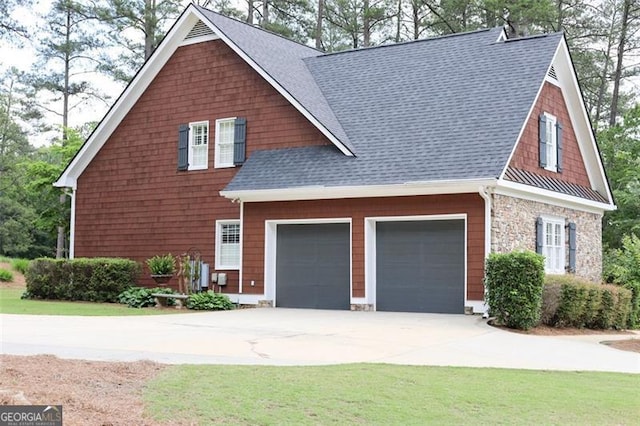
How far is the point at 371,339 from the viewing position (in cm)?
1199

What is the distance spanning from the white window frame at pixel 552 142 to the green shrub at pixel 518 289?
6.17m

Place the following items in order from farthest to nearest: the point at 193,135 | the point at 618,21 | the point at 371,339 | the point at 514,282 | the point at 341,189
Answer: the point at 618,21 → the point at 193,135 → the point at 341,189 → the point at 514,282 → the point at 371,339

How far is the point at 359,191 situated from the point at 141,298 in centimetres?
617

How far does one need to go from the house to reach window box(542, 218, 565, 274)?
0.05 m

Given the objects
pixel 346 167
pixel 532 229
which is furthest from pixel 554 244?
pixel 346 167

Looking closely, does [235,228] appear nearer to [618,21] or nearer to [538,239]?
[538,239]

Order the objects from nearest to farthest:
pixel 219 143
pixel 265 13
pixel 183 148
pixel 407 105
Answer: pixel 407 105
pixel 219 143
pixel 183 148
pixel 265 13

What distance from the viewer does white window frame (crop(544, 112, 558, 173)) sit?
65.0ft

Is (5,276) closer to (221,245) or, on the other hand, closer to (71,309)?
(221,245)

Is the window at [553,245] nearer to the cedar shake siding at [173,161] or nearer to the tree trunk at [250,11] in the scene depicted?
the cedar shake siding at [173,161]

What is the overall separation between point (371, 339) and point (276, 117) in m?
9.37

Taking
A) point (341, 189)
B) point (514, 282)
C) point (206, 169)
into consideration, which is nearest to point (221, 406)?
point (514, 282)

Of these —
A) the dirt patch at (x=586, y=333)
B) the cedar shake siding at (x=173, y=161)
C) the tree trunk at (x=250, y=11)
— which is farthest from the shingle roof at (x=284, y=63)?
the tree trunk at (x=250, y=11)

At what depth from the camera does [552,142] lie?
20.0m
